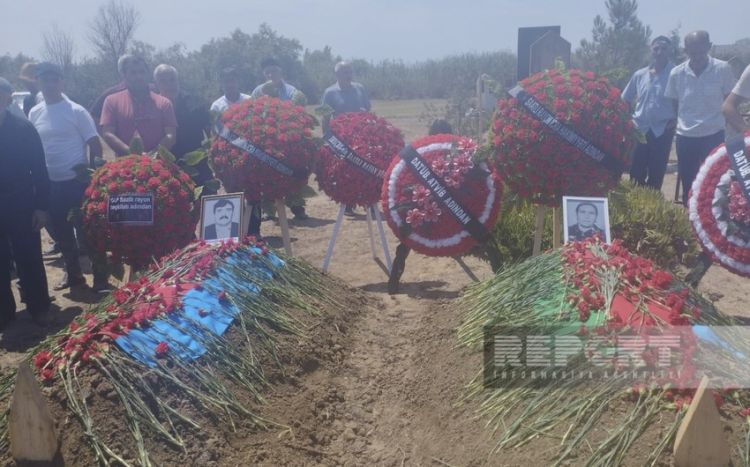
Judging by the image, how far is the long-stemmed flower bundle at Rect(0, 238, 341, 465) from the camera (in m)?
2.88

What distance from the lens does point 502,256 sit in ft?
18.4

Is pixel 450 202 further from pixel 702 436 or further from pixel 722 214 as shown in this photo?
pixel 702 436

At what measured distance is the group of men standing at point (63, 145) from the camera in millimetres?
5133

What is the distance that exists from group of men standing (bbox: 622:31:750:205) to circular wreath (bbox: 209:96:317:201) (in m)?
3.03

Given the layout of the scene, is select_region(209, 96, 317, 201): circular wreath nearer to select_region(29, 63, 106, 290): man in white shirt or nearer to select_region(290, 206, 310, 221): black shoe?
select_region(29, 63, 106, 290): man in white shirt

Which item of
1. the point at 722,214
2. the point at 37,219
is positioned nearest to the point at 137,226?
the point at 37,219

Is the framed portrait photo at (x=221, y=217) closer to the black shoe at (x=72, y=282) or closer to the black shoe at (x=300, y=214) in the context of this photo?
the black shoe at (x=72, y=282)

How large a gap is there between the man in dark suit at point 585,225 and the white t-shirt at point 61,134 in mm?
4430

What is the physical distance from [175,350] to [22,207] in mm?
2774

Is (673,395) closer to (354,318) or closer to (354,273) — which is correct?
(354,318)

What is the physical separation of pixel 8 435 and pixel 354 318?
2630 mm

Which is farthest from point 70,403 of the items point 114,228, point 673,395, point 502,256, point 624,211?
point 624,211

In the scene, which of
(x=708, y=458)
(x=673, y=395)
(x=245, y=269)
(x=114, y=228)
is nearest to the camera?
(x=708, y=458)

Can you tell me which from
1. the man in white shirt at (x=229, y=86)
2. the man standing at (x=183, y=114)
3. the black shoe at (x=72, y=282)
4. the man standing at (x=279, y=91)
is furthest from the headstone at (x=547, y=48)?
the black shoe at (x=72, y=282)
